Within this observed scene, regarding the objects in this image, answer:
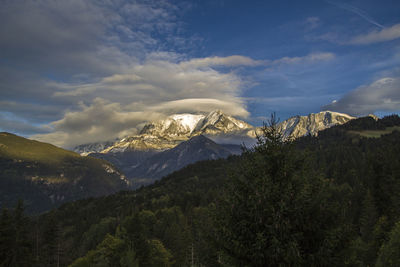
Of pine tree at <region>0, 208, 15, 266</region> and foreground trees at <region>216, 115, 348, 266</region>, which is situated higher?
foreground trees at <region>216, 115, 348, 266</region>

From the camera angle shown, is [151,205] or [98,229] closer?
[98,229]

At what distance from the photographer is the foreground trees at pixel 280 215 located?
13773 millimetres

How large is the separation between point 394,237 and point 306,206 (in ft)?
95.5

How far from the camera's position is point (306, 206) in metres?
14.8

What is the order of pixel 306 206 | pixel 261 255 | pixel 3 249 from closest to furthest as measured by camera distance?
pixel 261 255, pixel 306 206, pixel 3 249

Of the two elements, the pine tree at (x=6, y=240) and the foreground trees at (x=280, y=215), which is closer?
the foreground trees at (x=280, y=215)

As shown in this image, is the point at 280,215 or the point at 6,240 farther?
the point at 6,240

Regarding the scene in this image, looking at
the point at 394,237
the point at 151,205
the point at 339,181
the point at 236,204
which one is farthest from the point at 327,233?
the point at 151,205

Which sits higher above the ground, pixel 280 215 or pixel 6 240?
pixel 280 215

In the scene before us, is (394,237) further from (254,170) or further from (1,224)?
(1,224)

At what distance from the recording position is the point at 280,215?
45.8 ft

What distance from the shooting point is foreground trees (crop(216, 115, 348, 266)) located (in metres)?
13.8

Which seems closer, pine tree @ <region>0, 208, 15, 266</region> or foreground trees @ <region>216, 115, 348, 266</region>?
foreground trees @ <region>216, 115, 348, 266</region>

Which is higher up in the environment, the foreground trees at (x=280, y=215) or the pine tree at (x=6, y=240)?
the foreground trees at (x=280, y=215)
